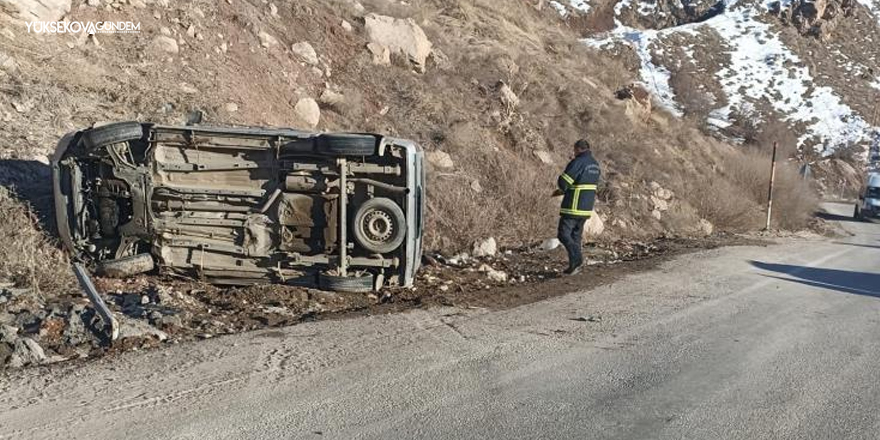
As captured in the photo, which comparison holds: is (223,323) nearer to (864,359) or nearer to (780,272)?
(864,359)

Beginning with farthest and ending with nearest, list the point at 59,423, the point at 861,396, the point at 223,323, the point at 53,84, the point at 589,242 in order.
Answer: the point at 589,242 < the point at 53,84 < the point at 223,323 < the point at 861,396 < the point at 59,423

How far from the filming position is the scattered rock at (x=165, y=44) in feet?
41.5

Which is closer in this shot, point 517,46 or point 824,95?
point 517,46

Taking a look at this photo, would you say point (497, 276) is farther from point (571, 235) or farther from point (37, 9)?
point (37, 9)

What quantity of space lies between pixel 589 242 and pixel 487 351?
8.27m

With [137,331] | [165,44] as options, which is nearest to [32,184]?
[137,331]

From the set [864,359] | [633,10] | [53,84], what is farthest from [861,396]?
[633,10]

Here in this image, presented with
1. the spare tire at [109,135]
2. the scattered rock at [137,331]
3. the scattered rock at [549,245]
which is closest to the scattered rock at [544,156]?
the scattered rock at [549,245]

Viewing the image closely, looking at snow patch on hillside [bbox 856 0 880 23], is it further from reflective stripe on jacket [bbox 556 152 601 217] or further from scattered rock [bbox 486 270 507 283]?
scattered rock [bbox 486 270 507 283]

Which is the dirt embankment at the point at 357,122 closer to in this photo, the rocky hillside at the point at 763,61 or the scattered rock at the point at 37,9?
the scattered rock at the point at 37,9

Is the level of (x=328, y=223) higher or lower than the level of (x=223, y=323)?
higher

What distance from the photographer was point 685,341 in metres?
6.39

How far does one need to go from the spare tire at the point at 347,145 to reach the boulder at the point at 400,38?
9.95 meters

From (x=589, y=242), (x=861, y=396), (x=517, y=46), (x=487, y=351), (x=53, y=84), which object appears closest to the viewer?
(x=861, y=396)
